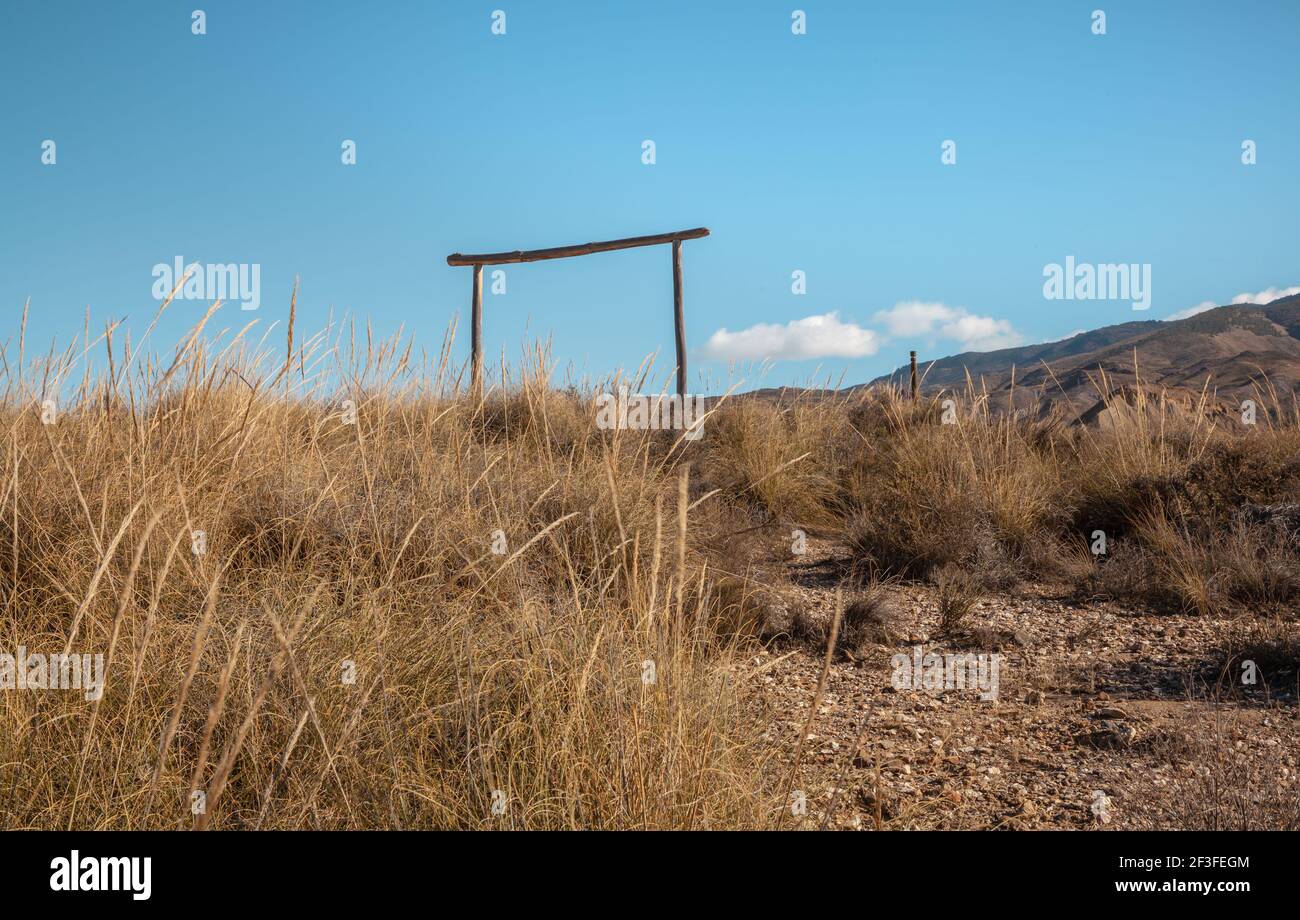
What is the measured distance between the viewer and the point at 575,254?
30.5 ft

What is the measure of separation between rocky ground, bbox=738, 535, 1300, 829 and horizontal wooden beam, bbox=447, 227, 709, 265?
5.41 meters

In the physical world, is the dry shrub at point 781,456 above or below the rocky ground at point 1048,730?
above

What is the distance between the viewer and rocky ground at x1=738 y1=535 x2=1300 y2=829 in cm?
232

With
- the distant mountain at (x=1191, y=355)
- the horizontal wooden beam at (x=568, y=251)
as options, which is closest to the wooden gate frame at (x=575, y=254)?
the horizontal wooden beam at (x=568, y=251)

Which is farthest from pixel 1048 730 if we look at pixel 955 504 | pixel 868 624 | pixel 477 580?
pixel 955 504

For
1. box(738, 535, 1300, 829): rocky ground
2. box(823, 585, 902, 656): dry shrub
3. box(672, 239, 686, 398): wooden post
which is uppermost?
box(672, 239, 686, 398): wooden post

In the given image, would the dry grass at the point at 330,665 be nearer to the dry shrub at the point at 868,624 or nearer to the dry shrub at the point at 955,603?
the dry shrub at the point at 868,624

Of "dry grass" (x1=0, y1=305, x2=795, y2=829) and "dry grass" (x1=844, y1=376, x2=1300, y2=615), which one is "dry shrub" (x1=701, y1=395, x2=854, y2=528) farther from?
"dry grass" (x1=0, y1=305, x2=795, y2=829)

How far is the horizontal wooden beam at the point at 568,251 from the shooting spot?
8.88 meters

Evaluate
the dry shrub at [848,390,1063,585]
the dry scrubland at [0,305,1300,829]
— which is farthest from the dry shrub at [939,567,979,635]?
the dry shrub at [848,390,1063,585]

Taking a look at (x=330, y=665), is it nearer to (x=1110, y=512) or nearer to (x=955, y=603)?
(x=955, y=603)

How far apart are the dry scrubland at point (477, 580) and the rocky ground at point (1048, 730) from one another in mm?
175
